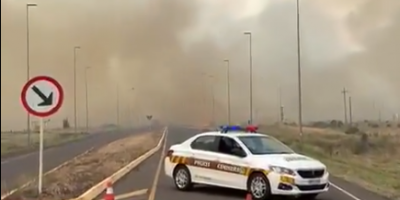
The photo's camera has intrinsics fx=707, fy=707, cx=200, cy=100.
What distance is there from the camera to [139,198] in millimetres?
16469

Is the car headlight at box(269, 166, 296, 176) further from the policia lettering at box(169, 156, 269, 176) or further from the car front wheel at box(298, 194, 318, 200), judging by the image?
the car front wheel at box(298, 194, 318, 200)

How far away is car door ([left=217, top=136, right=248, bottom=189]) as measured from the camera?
1609cm

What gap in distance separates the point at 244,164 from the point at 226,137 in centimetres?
129

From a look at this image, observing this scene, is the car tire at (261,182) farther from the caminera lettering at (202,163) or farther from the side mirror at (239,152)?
the caminera lettering at (202,163)

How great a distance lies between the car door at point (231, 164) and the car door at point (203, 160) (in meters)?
Result: 0.24

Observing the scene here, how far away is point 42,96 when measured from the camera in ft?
36.4

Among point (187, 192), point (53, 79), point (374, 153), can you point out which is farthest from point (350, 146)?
point (53, 79)

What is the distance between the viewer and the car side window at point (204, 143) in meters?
17.5

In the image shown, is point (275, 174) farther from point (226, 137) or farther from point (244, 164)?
point (226, 137)

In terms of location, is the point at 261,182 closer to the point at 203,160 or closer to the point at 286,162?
the point at 286,162

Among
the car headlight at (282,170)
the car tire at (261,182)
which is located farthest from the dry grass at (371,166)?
the car tire at (261,182)

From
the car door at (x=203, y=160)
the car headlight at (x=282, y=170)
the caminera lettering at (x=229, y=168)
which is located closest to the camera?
the car headlight at (x=282, y=170)

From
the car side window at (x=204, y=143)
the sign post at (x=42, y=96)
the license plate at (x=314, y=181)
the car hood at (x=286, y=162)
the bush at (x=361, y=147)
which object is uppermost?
the sign post at (x=42, y=96)

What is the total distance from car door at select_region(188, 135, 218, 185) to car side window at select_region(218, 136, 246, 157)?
0.22m
